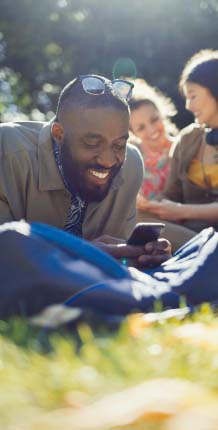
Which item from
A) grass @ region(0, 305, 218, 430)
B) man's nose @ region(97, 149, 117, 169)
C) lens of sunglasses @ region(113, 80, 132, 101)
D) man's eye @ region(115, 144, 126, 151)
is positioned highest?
lens of sunglasses @ region(113, 80, 132, 101)

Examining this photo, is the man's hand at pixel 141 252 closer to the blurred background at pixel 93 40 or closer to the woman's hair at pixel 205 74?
the woman's hair at pixel 205 74

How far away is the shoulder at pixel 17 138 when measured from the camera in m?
4.11

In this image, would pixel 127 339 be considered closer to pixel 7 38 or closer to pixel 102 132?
pixel 102 132

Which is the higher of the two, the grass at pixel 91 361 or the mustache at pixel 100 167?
the mustache at pixel 100 167

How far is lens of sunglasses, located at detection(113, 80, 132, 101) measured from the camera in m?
4.12

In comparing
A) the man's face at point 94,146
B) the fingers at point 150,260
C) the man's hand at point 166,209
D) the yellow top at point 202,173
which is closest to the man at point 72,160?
the man's face at point 94,146

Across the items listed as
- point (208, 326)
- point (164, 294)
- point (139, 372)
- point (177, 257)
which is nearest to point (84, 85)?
point (177, 257)

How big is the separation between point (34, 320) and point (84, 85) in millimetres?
1766

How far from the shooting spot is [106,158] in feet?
12.8

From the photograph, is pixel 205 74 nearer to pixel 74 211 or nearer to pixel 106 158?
pixel 74 211

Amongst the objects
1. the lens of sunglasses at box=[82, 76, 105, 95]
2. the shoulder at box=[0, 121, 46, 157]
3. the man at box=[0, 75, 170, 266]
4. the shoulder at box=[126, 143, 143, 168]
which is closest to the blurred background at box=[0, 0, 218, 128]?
the shoulder at box=[126, 143, 143, 168]

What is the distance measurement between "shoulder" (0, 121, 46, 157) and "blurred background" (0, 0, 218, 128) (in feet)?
40.9

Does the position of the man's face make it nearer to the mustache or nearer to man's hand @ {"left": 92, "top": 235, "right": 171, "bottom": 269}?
the mustache

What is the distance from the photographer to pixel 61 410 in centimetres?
167
